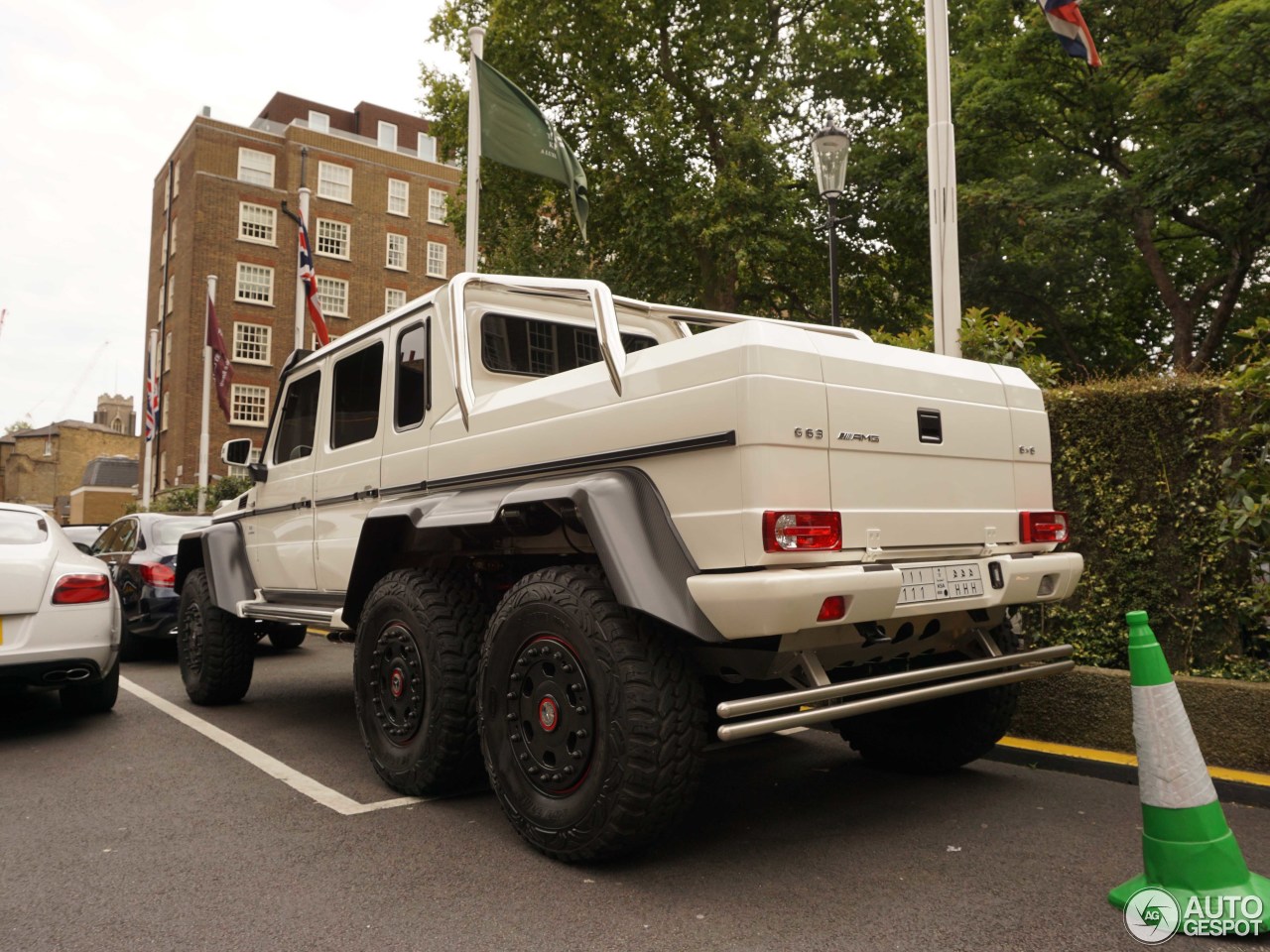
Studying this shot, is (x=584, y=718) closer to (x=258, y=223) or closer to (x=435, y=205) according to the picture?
(x=258, y=223)

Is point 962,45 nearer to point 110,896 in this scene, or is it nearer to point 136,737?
point 136,737

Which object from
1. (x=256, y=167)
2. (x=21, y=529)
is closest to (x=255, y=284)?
(x=256, y=167)

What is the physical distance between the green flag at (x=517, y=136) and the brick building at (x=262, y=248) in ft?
88.1

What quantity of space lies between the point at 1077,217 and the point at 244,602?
1641cm

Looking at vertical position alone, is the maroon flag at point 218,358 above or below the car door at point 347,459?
above

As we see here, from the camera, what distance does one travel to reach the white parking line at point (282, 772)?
424 centimetres

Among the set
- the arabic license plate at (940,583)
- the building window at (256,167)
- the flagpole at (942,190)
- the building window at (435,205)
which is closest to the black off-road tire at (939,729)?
the arabic license plate at (940,583)

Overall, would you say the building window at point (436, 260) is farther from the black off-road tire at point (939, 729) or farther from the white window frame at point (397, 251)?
the black off-road tire at point (939, 729)

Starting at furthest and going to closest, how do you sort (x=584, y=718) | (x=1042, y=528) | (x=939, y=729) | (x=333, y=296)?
(x=333, y=296) → (x=939, y=729) → (x=1042, y=528) → (x=584, y=718)

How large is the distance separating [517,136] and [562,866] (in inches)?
436

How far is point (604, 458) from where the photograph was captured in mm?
3486

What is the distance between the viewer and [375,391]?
5.12m

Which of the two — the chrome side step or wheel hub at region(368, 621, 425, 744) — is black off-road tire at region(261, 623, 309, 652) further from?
the chrome side step

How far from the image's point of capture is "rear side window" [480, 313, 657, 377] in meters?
4.71
